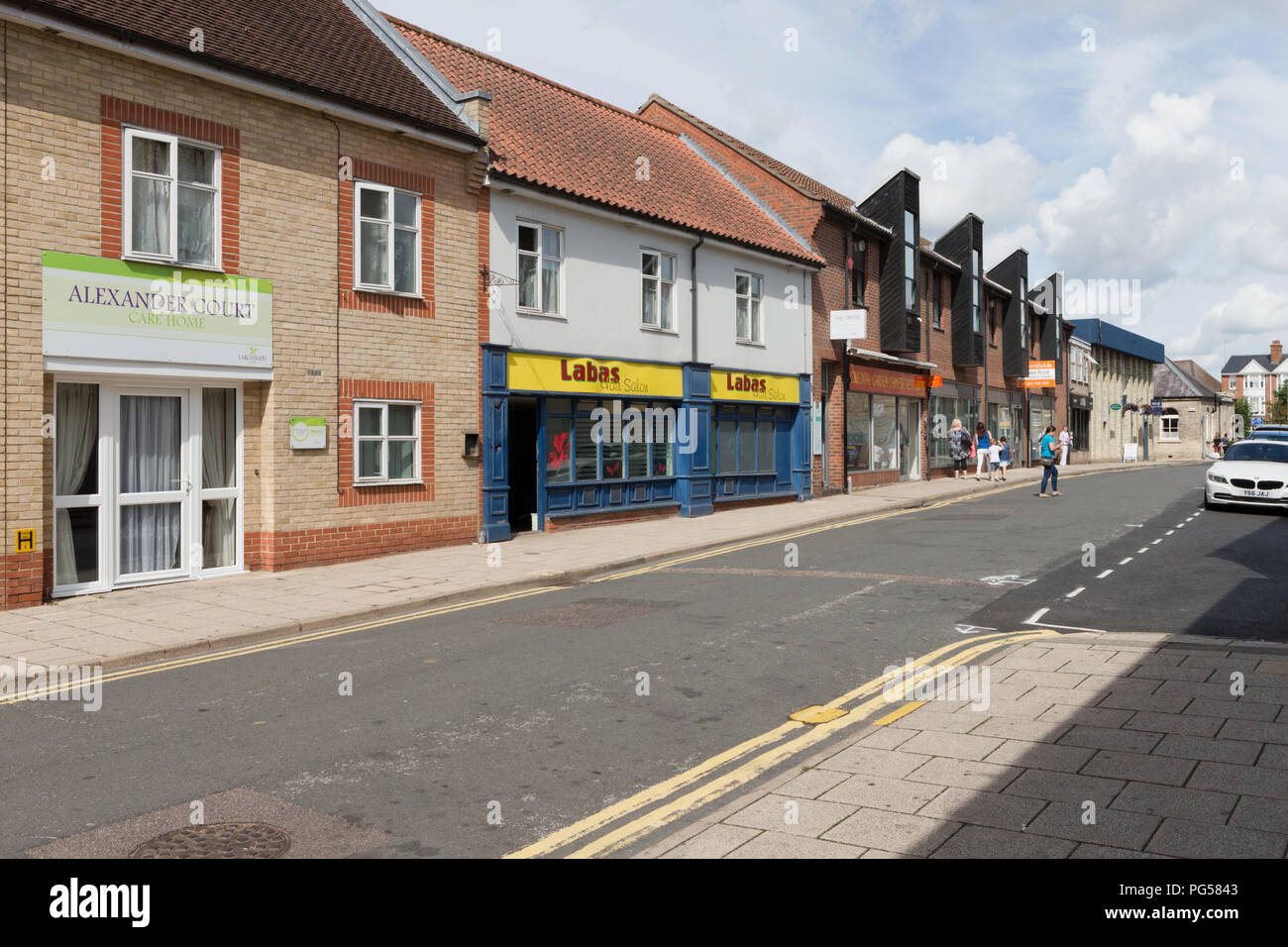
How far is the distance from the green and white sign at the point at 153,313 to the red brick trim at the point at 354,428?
1449mm

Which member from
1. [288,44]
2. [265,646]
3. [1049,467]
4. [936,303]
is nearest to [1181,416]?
[936,303]

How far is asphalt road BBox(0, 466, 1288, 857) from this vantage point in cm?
516

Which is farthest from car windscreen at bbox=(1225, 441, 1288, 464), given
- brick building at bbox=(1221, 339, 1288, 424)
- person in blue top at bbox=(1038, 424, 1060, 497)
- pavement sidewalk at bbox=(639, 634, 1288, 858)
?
brick building at bbox=(1221, 339, 1288, 424)

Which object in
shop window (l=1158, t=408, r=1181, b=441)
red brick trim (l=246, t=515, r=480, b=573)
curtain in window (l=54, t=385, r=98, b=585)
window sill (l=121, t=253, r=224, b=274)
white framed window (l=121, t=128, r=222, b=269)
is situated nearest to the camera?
curtain in window (l=54, t=385, r=98, b=585)

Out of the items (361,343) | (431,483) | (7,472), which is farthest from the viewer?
(431,483)

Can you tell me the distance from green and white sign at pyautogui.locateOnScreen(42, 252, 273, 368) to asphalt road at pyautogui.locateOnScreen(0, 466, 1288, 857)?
510 centimetres

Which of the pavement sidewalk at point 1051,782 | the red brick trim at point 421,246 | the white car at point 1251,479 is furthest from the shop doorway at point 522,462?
the white car at point 1251,479

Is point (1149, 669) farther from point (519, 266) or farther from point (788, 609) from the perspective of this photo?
point (519, 266)

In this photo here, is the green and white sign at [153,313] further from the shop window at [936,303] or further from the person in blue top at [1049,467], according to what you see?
the shop window at [936,303]

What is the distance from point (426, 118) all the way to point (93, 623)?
9282 mm

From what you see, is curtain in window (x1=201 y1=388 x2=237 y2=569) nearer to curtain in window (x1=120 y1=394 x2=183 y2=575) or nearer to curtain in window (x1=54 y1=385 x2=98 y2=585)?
curtain in window (x1=120 y1=394 x2=183 y2=575)

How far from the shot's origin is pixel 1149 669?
718 centimetres

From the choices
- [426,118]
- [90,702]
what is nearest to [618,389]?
[426,118]

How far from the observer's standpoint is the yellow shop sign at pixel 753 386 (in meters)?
23.3
